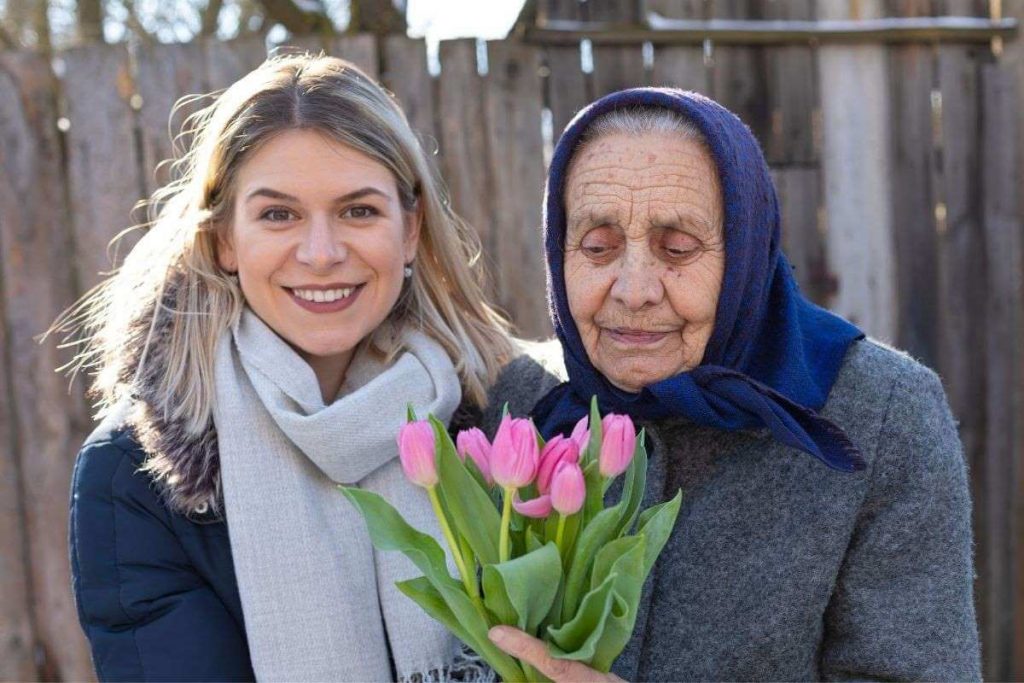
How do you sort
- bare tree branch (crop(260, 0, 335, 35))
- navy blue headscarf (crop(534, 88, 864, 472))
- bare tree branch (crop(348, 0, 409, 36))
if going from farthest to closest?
bare tree branch (crop(260, 0, 335, 35)), bare tree branch (crop(348, 0, 409, 36)), navy blue headscarf (crop(534, 88, 864, 472))

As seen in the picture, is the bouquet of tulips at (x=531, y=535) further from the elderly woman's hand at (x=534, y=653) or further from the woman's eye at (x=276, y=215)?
the woman's eye at (x=276, y=215)

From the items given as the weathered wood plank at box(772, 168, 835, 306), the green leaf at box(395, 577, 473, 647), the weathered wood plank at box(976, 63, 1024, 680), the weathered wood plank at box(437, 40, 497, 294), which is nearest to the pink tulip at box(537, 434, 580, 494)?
the green leaf at box(395, 577, 473, 647)

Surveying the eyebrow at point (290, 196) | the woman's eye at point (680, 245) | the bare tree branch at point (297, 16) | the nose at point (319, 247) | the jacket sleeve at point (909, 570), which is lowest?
the jacket sleeve at point (909, 570)

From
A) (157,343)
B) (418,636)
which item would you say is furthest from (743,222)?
(157,343)

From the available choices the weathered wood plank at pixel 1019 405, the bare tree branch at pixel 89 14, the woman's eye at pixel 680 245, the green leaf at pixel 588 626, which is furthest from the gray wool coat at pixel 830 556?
the bare tree branch at pixel 89 14

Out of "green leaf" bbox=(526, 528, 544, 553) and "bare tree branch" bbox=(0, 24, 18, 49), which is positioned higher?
"bare tree branch" bbox=(0, 24, 18, 49)

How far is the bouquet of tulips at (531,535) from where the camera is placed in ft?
4.75

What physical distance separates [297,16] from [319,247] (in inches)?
78.8

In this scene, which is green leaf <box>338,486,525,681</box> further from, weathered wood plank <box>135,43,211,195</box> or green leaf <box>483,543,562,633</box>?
weathered wood plank <box>135,43,211,195</box>

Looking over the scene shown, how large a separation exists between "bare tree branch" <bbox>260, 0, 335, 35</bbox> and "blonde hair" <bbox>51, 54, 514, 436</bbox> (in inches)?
58.4

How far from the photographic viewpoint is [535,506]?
146 centimetres

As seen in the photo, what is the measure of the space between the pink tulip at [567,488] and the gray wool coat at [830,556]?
1.89ft

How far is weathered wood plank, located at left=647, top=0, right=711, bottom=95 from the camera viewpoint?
3396 mm

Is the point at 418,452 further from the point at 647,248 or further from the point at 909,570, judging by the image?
the point at 909,570
